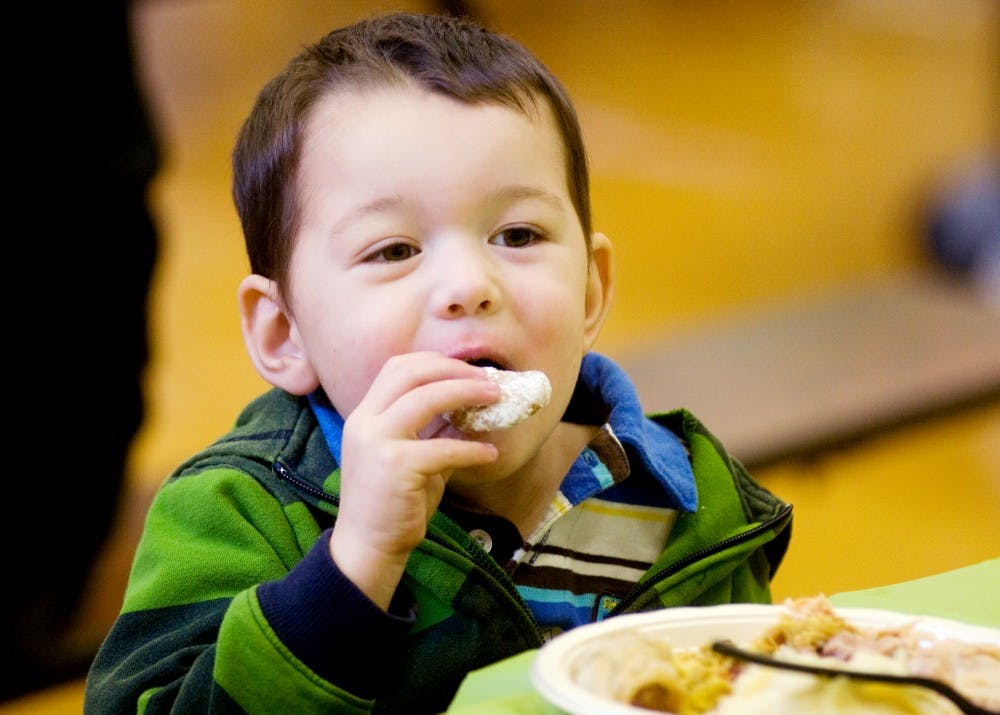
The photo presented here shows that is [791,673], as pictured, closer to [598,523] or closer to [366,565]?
[366,565]

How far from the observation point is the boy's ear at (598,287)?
1067 millimetres

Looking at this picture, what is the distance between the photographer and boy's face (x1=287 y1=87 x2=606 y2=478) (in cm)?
87

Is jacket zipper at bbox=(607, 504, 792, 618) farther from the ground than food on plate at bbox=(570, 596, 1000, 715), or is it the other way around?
food on plate at bbox=(570, 596, 1000, 715)

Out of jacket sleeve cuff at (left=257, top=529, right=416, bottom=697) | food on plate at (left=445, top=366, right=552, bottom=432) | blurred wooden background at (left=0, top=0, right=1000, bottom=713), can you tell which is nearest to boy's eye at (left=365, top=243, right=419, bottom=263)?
food on plate at (left=445, top=366, right=552, bottom=432)

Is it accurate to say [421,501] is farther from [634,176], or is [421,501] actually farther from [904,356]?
[634,176]

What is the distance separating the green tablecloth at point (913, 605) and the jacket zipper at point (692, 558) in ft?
0.44

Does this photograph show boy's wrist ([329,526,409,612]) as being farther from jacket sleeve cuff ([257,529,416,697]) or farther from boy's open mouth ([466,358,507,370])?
boy's open mouth ([466,358,507,370])

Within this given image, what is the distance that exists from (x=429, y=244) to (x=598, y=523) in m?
0.28

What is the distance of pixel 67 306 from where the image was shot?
6.54ft

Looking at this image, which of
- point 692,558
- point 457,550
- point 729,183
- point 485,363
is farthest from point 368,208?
point 729,183

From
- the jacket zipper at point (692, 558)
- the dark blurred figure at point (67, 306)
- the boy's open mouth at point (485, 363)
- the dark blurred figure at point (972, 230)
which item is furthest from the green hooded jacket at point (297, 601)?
the dark blurred figure at point (972, 230)

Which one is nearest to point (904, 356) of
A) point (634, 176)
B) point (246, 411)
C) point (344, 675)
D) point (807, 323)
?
point (807, 323)

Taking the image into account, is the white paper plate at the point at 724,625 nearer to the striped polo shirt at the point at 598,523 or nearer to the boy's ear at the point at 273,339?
the striped polo shirt at the point at 598,523

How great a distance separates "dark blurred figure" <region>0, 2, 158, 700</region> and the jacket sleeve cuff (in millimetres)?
1321
